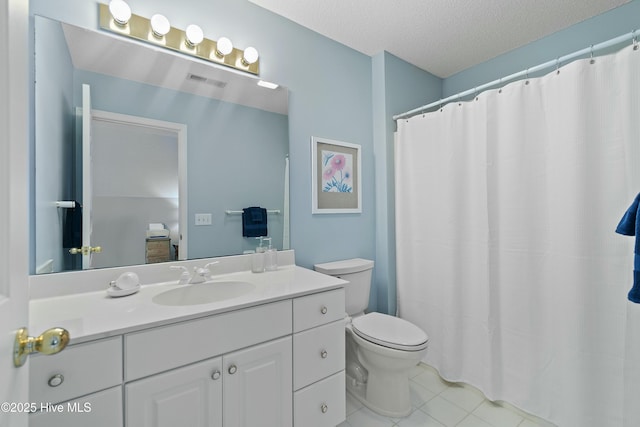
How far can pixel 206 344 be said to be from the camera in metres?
1.00

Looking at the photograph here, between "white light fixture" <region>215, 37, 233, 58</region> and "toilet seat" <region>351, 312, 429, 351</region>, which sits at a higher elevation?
"white light fixture" <region>215, 37, 233, 58</region>

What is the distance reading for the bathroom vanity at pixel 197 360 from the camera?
2.66 feet

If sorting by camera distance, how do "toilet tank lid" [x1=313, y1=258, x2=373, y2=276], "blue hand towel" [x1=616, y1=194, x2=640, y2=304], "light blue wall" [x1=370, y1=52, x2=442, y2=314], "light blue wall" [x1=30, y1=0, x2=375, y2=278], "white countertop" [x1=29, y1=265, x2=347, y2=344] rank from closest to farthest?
1. "white countertop" [x1=29, y1=265, x2=347, y2=344]
2. "blue hand towel" [x1=616, y1=194, x2=640, y2=304]
3. "light blue wall" [x1=30, y1=0, x2=375, y2=278]
4. "toilet tank lid" [x1=313, y1=258, x2=373, y2=276]
5. "light blue wall" [x1=370, y1=52, x2=442, y2=314]

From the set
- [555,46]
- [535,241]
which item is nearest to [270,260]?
[535,241]

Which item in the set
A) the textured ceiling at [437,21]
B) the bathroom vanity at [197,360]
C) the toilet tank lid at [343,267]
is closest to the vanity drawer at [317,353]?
the bathroom vanity at [197,360]

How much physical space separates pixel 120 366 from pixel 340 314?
35.5 inches

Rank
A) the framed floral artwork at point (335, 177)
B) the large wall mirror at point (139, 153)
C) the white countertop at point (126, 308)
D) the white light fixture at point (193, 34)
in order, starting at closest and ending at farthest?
the white countertop at point (126, 308) → the large wall mirror at point (139, 153) → the white light fixture at point (193, 34) → the framed floral artwork at point (335, 177)

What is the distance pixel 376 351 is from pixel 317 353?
408 mm

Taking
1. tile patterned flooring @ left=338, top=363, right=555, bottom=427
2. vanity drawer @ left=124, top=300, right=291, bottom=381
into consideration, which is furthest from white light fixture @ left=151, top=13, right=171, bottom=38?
tile patterned flooring @ left=338, top=363, right=555, bottom=427

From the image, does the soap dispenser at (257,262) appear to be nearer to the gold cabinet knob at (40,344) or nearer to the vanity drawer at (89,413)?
the vanity drawer at (89,413)

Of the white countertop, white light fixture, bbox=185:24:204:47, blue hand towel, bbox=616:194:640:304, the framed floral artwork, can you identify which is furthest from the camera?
the framed floral artwork

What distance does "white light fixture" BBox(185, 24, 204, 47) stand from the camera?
1.43 m

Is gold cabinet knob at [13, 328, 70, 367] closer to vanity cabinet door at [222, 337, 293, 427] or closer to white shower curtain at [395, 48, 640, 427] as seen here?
vanity cabinet door at [222, 337, 293, 427]

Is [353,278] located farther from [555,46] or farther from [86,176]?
[555,46]
